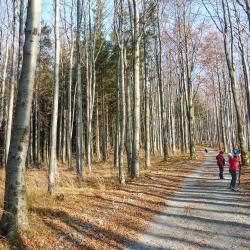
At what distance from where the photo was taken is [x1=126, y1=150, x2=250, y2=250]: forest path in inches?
289

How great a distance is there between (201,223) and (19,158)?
478 cm

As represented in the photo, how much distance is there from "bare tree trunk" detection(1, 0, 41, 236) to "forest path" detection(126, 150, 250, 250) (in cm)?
227

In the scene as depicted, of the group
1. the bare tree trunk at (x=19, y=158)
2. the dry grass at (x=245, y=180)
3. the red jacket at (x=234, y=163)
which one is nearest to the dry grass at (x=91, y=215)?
the bare tree trunk at (x=19, y=158)

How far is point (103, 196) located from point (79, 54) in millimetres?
8903

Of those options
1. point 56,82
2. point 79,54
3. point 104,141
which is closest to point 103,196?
point 56,82

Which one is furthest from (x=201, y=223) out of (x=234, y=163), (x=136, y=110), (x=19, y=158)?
(x=136, y=110)

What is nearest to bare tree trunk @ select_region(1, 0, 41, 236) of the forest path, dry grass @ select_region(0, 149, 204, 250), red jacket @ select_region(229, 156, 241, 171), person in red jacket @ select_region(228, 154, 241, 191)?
dry grass @ select_region(0, 149, 204, 250)

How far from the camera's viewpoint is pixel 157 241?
7.57 m

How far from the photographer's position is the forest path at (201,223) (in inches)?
289

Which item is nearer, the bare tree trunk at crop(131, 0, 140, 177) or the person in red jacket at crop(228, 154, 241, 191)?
the person in red jacket at crop(228, 154, 241, 191)

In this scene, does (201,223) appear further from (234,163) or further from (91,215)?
(234,163)

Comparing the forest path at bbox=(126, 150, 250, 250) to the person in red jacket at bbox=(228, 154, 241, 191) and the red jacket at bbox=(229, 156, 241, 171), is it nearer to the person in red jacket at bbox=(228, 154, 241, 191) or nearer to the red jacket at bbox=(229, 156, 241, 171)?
the person in red jacket at bbox=(228, 154, 241, 191)

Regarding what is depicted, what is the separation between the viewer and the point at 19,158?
6.67 metres

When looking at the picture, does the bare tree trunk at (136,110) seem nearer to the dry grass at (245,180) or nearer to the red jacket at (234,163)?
the red jacket at (234,163)
